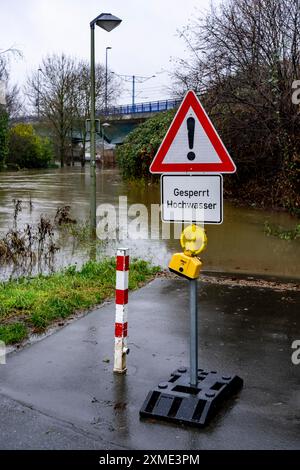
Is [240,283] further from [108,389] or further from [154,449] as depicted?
[154,449]

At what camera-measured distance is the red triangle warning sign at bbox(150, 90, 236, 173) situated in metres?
4.14

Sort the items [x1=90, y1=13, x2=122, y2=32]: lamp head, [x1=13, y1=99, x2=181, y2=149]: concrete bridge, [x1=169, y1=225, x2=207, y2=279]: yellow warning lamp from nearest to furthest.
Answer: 1. [x1=169, y1=225, x2=207, y2=279]: yellow warning lamp
2. [x1=90, y1=13, x2=122, y2=32]: lamp head
3. [x1=13, y1=99, x2=181, y2=149]: concrete bridge

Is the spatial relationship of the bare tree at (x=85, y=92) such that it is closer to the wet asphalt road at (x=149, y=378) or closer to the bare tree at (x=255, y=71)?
the bare tree at (x=255, y=71)

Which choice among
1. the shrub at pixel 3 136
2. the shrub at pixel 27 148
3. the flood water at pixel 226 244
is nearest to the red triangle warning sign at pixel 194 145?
the flood water at pixel 226 244

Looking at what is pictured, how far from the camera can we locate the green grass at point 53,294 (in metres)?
6.10

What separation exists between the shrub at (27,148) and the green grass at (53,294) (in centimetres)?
5034

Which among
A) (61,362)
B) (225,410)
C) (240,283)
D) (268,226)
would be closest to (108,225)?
(268,226)

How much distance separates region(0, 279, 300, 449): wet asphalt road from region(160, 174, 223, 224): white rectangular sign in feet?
4.68

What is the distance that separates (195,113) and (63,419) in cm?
243

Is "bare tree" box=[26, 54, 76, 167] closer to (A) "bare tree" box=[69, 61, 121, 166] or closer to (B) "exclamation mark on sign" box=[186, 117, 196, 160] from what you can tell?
(A) "bare tree" box=[69, 61, 121, 166]

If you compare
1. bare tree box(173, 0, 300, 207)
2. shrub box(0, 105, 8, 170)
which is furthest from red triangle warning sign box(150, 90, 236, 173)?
shrub box(0, 105, 8, 170)

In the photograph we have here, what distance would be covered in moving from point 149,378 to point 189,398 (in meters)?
0.69

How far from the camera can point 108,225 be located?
50.3 ft

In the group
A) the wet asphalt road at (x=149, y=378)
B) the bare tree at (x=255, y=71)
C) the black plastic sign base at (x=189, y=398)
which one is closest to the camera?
the wet asphalt road at (x=149, y=378)
